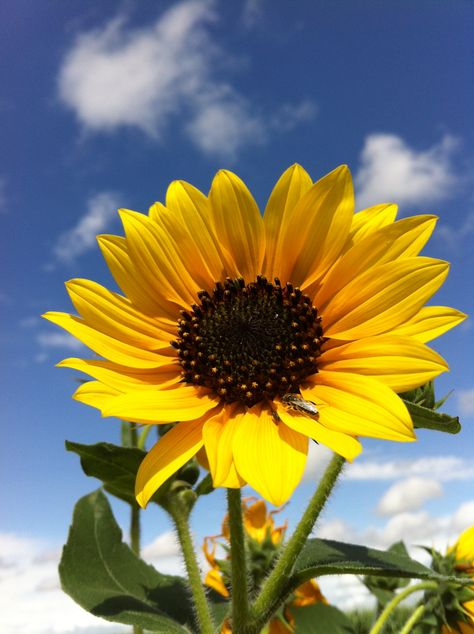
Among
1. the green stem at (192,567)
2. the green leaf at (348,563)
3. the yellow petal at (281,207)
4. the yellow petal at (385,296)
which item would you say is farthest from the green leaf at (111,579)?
the yellow petal at (281,207)

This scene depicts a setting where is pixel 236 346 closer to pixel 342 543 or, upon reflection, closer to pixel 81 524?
pixel 342 543

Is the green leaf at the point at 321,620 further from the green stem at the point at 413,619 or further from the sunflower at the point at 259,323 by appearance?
the sunflower at the point at 259,323

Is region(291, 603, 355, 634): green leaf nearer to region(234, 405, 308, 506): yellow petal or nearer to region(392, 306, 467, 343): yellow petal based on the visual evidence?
region(234, 405, 308, 506): yellow petal

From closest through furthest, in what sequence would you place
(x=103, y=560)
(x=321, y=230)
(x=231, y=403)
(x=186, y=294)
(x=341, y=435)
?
(x=341, y=435), (x=231, y=403), (x=321, y=230), (x=186, y=294), (x=103, y=560)

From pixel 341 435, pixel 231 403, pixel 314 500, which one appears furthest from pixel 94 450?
pixel 341 435

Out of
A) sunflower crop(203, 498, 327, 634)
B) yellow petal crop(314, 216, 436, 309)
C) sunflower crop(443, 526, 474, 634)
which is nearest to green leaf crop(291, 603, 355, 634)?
sunflower crop(203, 498, 327, 634)

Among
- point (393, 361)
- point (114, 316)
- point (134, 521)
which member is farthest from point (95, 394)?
point (134, 521)
